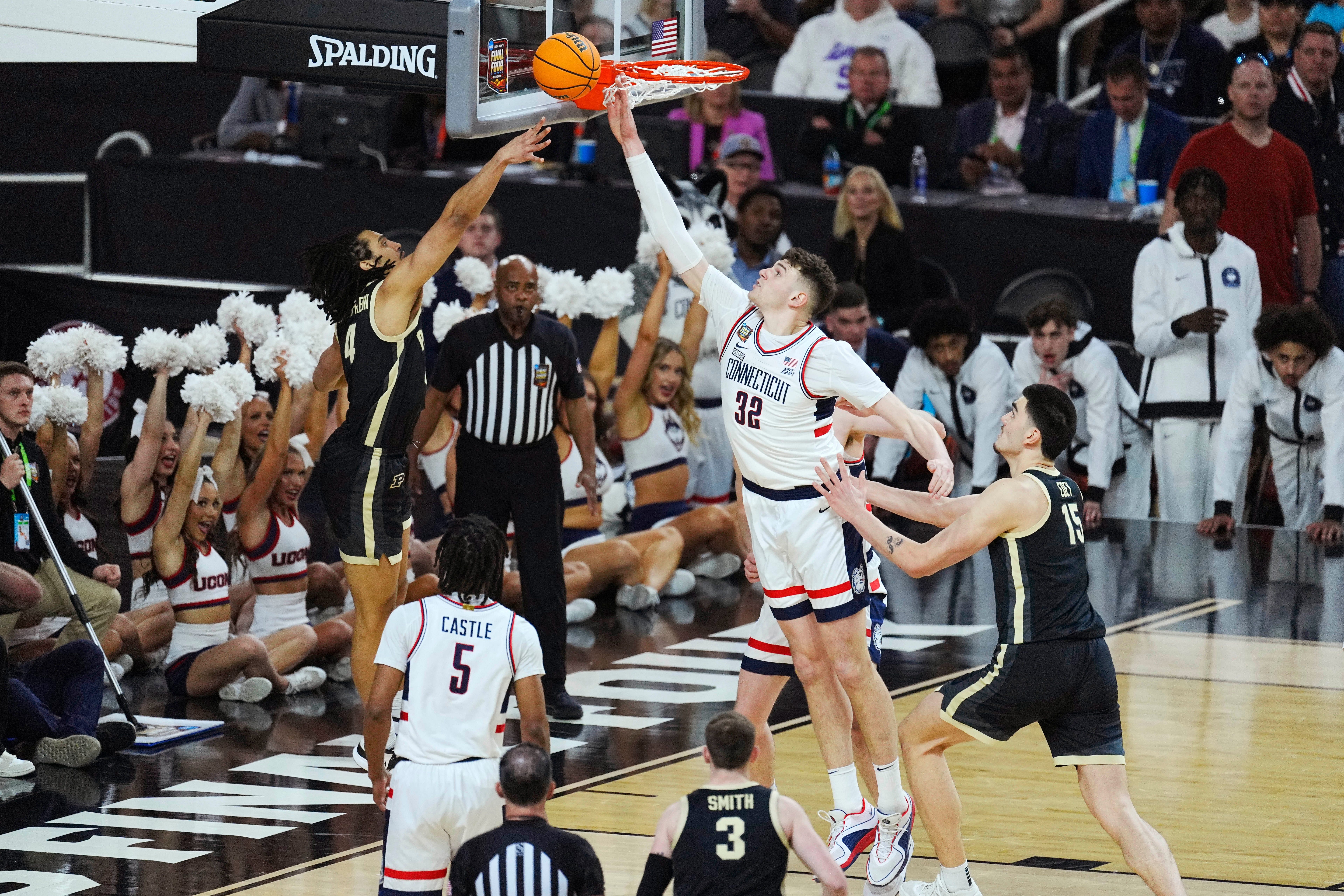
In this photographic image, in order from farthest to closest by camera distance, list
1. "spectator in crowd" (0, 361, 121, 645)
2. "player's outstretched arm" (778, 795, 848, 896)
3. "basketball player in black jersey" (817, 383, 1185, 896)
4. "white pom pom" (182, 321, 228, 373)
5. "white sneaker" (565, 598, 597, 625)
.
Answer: "white sneaker" (565, 598, 597, 625), "white pom pom" (182, 321, 228, 373), "spectator in crowd" (0, 361, 121, 645), "basketball player in black jersey" (817, 383, 1185, 896), "player's outstretched arm" (778, 795, 848, 896)

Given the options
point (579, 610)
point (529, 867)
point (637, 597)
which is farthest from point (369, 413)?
point (637, 597)

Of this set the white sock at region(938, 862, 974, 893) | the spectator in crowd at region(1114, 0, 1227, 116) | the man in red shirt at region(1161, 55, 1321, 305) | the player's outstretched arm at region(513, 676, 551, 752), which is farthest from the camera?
the spectator in crowd at region(1114, 0, 1227, 116)

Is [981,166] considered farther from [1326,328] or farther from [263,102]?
[263,102]

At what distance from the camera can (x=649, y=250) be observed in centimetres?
1202

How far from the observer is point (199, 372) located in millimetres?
9766

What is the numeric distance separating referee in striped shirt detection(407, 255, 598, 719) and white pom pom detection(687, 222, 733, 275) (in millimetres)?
2988

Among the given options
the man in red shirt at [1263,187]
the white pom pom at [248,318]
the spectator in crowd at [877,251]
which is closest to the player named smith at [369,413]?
the white pom pom at [248,318]

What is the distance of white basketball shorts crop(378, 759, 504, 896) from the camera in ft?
18.4

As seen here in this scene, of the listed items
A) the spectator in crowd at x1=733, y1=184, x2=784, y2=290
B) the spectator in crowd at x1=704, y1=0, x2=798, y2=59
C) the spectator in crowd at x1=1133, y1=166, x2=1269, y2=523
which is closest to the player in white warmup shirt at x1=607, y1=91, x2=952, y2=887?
the spectator in crowd at x1=1133, y1=166, x2=1269, y2=523

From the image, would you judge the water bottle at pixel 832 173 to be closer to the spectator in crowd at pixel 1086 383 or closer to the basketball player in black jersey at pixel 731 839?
the spectator in crowd at pixel 1086 383

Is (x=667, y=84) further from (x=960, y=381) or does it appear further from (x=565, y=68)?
(x=960, y=381)

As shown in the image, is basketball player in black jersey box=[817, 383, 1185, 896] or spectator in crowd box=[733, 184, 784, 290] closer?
basketball player in black jersey box=[817, 383, 1185, 896]

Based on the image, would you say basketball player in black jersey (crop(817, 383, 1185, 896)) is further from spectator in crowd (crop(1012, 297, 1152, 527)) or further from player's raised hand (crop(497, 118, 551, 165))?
spectator in crowd (crop(1012, 297, 1152, 527))

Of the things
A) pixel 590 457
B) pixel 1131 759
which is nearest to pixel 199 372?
pixel 590 457
